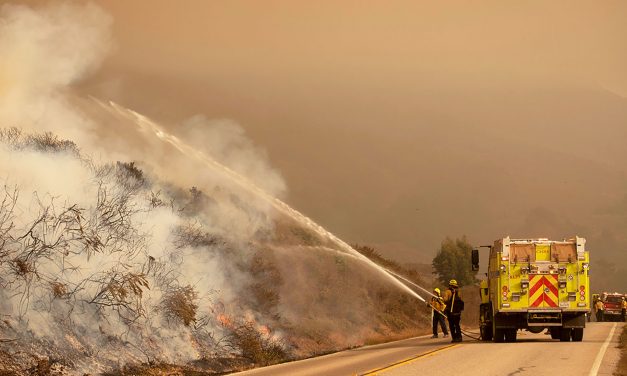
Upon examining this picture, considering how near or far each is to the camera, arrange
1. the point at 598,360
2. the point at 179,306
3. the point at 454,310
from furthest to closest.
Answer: the point at 454,310, the point at 179,306, the point at 598,360

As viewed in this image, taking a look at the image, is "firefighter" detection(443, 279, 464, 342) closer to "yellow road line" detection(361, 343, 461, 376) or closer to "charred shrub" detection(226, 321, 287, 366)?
"yellow road line" detection(361, 343, 461, 376)

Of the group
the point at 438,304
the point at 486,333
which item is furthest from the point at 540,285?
the point at 438,304

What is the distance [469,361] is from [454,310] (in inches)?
337

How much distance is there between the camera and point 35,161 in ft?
76.4

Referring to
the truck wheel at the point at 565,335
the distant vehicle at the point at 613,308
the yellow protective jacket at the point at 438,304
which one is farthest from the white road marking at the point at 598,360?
the distant vehicle at the point at 613,308

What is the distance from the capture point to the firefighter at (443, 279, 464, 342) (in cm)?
2866

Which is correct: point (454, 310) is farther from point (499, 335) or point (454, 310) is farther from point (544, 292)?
point (544, 292)

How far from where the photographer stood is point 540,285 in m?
27.3

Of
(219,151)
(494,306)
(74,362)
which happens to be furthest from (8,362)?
(219,151)

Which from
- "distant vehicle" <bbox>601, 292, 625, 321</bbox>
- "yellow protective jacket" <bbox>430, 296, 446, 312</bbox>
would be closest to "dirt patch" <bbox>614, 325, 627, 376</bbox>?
"yellow protective jacket" <bbox>430, 296, 446, 312</bbox>

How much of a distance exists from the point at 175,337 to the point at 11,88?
9.38 meters

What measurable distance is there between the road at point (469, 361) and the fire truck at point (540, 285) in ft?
2.62

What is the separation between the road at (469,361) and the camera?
18484mm

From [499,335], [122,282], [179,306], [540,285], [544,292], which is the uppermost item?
[540,285]
